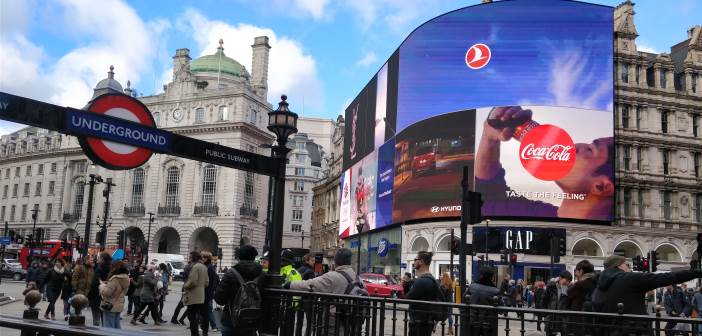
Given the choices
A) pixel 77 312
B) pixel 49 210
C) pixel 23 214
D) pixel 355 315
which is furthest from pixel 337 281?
pixel 23 214

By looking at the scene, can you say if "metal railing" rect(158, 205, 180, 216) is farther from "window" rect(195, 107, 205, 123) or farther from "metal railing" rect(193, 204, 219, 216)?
"window" rect(195, 107, 205, 123)

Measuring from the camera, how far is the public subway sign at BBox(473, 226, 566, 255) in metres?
44.0

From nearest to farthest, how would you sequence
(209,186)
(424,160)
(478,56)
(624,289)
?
(624,289)
(478,56)
(424,160)
(209,186)

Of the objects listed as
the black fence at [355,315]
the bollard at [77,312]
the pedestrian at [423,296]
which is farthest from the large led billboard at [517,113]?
the bollard at [77,312]

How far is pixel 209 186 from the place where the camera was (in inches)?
2820

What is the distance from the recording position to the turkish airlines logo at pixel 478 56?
150 feet

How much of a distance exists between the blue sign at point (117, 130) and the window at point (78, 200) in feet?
260

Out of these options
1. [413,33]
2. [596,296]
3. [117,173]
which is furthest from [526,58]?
[117,173]

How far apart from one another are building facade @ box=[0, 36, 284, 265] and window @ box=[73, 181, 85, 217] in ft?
0.41

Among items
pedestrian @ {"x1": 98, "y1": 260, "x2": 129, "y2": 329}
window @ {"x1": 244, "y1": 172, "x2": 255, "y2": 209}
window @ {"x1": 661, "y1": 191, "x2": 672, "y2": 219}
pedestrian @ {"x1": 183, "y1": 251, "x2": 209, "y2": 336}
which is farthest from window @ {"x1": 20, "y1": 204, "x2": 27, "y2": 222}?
pedestrian @ {"x1": 98, "y1": 260, "x2": 129, "y2": 329}

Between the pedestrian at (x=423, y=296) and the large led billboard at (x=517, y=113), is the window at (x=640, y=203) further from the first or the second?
the pedestrian at (x=423, y=296)

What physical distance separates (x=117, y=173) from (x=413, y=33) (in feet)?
137

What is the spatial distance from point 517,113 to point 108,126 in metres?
40.5

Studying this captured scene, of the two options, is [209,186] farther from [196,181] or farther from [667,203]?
[667,203]
